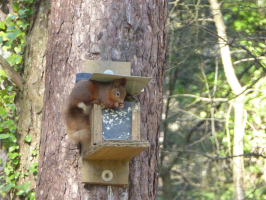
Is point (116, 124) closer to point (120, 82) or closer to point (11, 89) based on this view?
point (120, 82)

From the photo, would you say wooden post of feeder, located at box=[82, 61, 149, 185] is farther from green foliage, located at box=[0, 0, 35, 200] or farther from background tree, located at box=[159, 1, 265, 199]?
background tree, located at box=[159, 1, 265, 199]

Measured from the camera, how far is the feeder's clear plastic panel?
6.89ft

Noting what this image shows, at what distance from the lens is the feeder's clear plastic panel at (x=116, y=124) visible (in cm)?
210

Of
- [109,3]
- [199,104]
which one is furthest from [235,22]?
[109,3]

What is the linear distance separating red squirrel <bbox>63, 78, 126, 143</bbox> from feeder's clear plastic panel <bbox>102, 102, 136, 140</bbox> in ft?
0.20

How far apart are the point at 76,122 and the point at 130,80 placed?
363 millimetres

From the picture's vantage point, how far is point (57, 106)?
233 cm

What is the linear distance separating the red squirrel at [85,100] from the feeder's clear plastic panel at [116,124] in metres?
0.06

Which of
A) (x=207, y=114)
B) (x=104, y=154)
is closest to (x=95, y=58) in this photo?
(x=104, y=154)

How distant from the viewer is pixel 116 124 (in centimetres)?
211

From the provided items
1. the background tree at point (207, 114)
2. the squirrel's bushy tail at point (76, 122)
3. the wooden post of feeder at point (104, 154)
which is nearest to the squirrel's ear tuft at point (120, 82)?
the wooden post of feeder at point (104, 154)

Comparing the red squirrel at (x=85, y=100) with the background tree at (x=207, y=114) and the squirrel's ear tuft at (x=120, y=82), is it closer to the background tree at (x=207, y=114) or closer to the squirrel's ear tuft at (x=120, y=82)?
the squirrel's ear tuft at (x=120, y=82)

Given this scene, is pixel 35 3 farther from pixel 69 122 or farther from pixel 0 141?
pixel 69 122

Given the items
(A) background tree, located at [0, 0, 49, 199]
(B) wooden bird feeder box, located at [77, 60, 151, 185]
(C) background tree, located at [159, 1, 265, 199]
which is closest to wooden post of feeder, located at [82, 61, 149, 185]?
(B) wooden bird feeder box, located at [77, 60, 151, 185]
